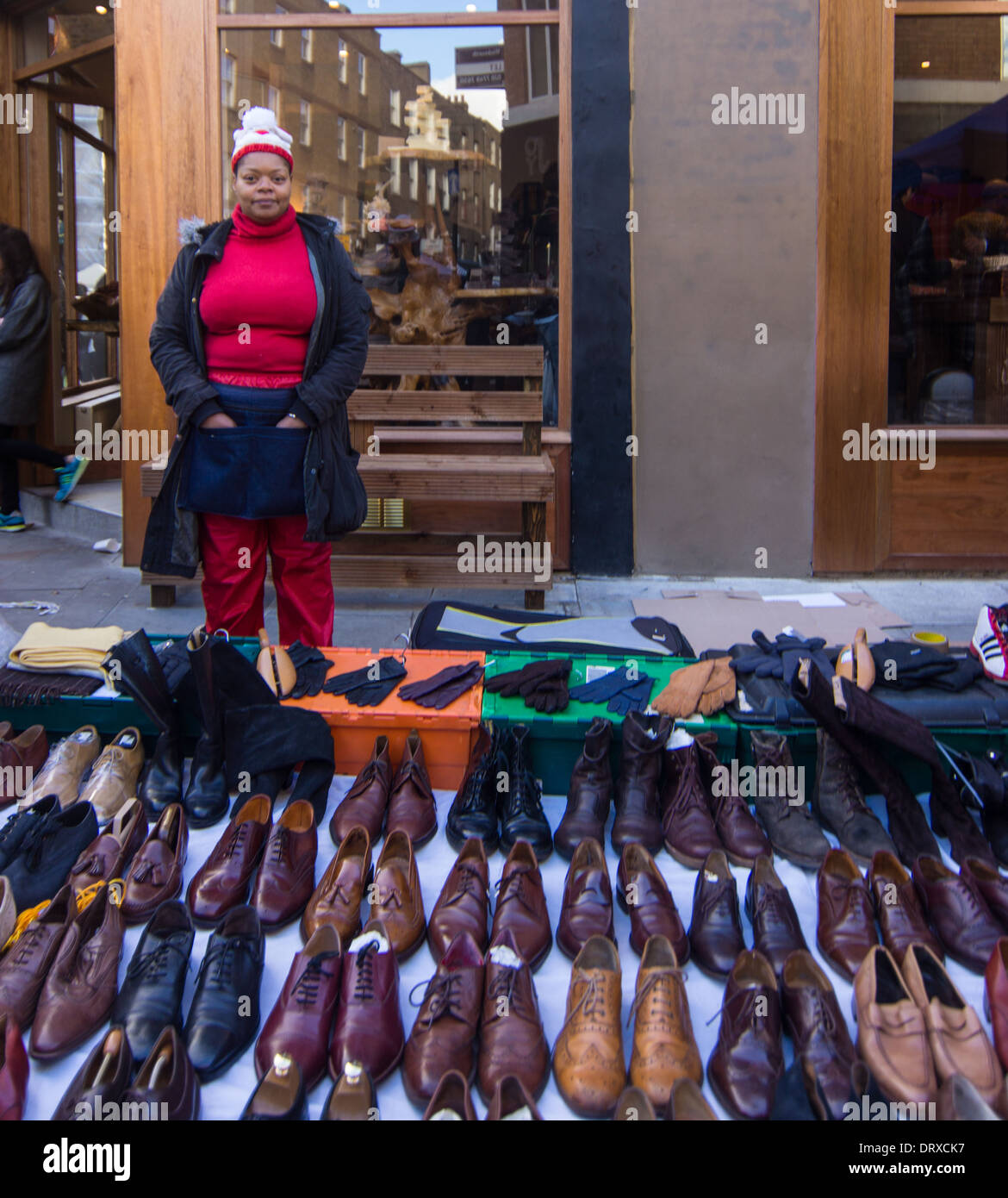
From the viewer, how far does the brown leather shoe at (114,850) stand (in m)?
2.50

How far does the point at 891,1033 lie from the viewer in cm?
198

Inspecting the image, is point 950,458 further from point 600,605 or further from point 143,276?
point 143,276

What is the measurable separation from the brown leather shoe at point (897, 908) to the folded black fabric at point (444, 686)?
3.98 feet

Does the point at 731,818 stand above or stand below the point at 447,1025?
above

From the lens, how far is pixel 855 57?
611 cm

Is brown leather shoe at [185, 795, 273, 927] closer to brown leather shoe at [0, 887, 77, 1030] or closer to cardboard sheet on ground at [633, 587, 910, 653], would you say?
brown leather shoe at [0, 887, 77, 1030]

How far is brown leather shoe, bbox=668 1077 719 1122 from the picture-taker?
181 centimetres

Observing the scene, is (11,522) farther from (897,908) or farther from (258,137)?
(897,908)

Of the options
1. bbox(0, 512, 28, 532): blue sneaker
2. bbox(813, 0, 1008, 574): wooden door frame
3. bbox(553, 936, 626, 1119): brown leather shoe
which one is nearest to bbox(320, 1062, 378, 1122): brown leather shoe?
bbox(553, 936, 626, 1119): brown leather shoe

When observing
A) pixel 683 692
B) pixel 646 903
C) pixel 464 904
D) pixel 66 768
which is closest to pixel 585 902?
pixel 646 903

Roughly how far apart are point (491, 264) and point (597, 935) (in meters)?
4.92

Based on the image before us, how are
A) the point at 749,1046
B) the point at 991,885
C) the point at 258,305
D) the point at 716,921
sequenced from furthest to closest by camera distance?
the point at 258,305, the point at 991,885, the point at 716,921, the point at 749,1046

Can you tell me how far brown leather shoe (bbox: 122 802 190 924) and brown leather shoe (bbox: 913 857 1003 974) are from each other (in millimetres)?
1646

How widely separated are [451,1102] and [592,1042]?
0.91 feet
